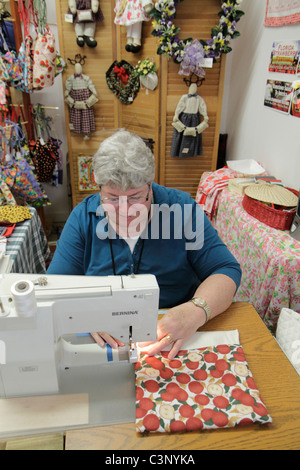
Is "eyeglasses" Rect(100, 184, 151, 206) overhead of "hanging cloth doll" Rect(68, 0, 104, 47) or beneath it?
beneath

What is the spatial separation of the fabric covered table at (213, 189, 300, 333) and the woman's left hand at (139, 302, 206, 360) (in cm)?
82

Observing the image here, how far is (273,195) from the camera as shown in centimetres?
206

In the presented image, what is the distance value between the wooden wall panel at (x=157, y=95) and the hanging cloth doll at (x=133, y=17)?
0.08m

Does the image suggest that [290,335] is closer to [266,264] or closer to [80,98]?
[266,264]

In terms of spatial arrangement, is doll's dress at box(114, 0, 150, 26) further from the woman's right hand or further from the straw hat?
the woman's right hand

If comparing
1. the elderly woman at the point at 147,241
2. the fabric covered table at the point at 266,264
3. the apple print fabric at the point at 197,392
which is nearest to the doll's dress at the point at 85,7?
the fabric covered table at the point at 266,264

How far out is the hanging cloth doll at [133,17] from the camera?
275 cm

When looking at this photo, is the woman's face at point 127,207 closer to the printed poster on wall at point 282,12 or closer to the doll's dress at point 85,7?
the printed poster on wall at point 282,12

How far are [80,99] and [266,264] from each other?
8.09 feet

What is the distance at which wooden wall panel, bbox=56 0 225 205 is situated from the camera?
2734 mm

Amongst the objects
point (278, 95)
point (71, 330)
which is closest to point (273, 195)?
point (278, 95)

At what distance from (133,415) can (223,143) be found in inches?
123

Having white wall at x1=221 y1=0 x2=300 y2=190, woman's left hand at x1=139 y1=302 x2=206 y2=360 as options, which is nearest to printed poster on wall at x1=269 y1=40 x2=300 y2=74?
white wall at x1=221 y1=0 x2=300 y2=190
